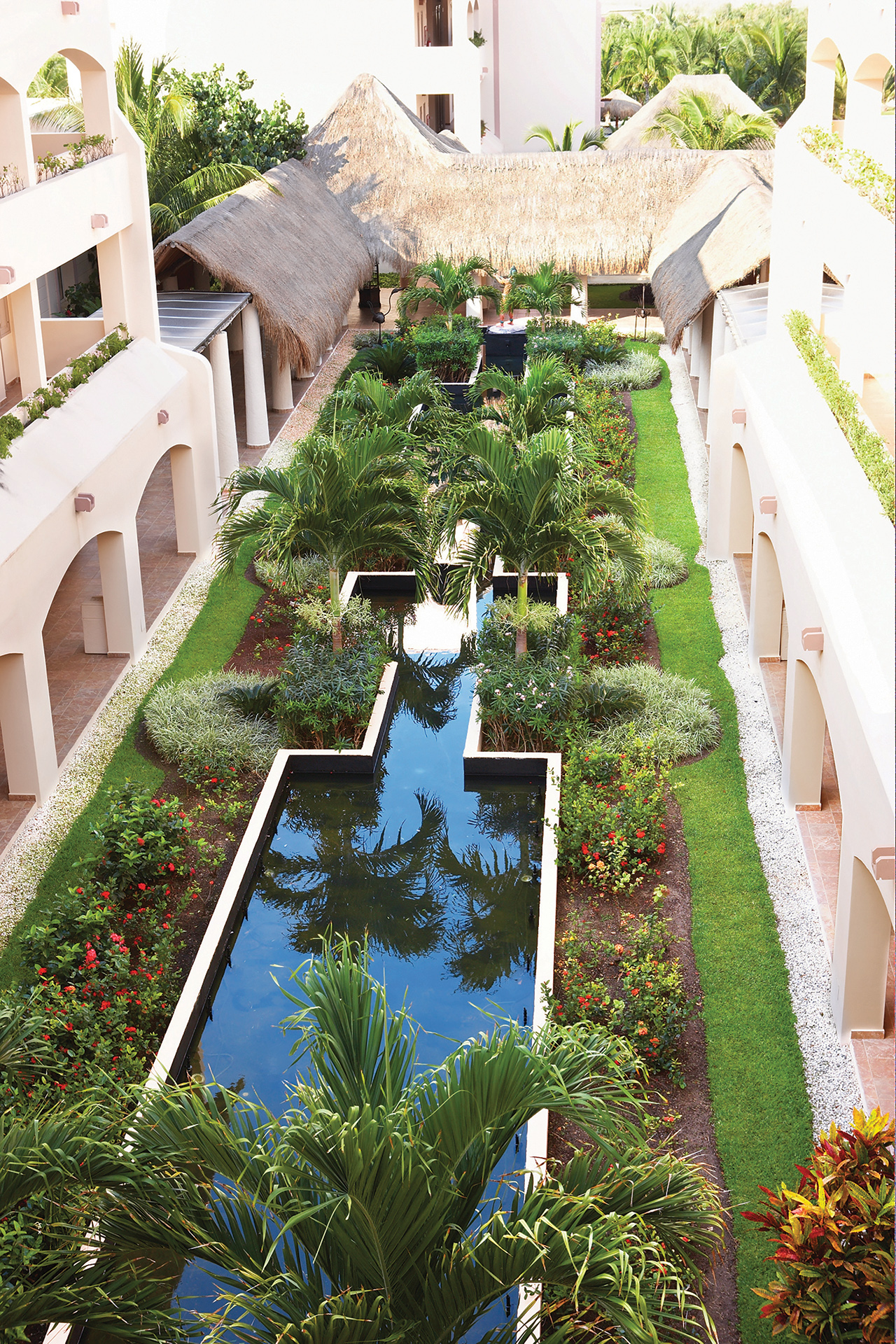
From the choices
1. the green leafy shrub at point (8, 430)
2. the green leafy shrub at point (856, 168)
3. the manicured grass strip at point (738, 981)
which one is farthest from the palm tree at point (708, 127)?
the green leafy shrub at point (8, 430)

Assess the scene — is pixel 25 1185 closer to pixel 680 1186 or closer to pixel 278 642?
pixel 680 1186

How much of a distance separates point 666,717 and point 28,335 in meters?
7.42

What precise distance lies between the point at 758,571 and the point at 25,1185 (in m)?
10.4

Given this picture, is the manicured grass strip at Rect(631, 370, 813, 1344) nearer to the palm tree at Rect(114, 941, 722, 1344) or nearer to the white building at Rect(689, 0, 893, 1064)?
the white building at Rect(689, 0, 893, 1064)

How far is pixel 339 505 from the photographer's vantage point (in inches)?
488

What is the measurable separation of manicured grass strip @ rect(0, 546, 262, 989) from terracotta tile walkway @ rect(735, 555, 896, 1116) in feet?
19.0

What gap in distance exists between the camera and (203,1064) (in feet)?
29.0

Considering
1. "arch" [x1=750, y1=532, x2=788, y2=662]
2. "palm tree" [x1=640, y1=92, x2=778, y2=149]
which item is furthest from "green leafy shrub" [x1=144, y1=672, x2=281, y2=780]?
"palm tree" [x1=640, y1=92, x2=778, y2=149]

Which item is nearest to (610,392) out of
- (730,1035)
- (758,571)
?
(758,571)

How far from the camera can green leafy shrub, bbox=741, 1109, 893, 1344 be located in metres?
6.35

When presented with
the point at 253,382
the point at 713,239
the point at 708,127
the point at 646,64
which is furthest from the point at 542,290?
the point at 646,64

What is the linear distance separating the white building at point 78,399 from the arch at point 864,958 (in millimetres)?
7032

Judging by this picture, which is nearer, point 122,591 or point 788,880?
point 788,880

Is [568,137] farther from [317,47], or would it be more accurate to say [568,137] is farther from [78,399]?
[78,399]
